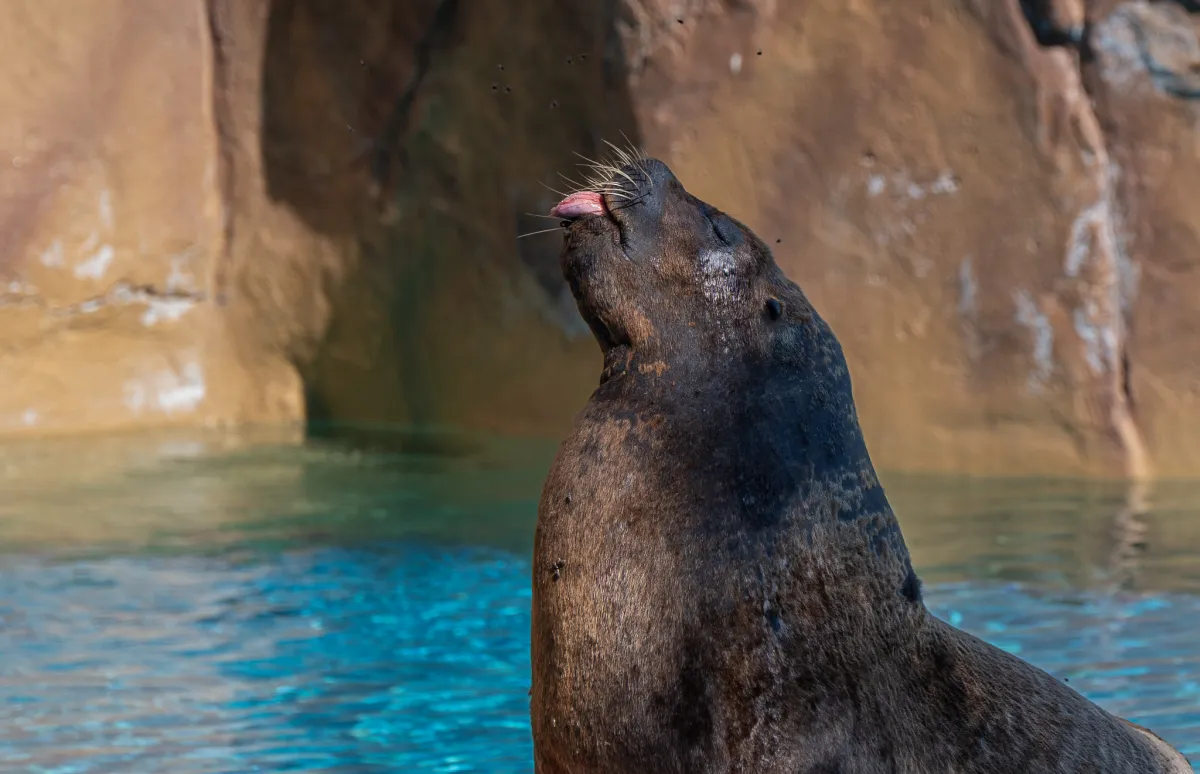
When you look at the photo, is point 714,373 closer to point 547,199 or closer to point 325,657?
point 325,657

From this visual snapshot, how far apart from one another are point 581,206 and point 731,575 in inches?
29.7

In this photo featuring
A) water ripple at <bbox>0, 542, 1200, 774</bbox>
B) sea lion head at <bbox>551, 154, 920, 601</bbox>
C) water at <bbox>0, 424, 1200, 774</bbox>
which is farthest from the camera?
water at <bbox>0, 424, 1200, 774</bbox>

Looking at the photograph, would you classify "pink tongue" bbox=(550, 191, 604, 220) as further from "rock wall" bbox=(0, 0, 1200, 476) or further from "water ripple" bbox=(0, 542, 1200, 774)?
"rock wall" bbox=(0, 0, 1200, 476)

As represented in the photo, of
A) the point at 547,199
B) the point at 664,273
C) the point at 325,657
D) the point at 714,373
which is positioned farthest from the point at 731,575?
the point at 547,199

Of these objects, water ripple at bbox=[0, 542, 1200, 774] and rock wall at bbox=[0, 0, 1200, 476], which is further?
rock wall at bbox=[0, 0, 1200, 476]

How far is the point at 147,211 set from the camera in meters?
9.24

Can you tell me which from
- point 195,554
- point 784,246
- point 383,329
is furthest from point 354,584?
point 383,329

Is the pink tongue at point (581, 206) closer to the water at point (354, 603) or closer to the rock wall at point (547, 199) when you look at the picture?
the water at point (354, 603)

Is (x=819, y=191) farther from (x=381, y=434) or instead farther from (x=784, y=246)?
(x=381, y=434)

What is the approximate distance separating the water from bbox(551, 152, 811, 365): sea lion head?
1833 millimetres

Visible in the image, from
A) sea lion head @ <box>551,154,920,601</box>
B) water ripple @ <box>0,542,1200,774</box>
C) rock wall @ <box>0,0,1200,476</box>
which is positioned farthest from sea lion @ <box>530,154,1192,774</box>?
rock wall @ <box>0,0,1200,476</box>

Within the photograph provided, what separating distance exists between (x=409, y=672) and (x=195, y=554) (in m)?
1.76

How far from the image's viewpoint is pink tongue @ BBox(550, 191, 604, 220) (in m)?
2.48

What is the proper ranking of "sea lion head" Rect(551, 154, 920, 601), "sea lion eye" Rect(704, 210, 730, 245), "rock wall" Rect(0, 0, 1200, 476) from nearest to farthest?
"sea lion head" Rect(551, 154, 920, 601) → "sea lion eye" Rect(704, 210, 730, 245) → "rock wall" Rect(0, 0, 1200, 476)
